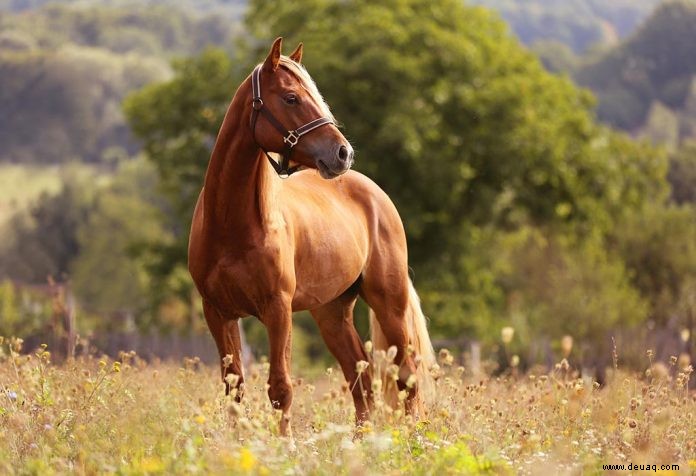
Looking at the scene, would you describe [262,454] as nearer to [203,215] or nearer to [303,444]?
[303,444]

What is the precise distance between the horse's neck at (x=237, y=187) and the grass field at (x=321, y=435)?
3.56ft

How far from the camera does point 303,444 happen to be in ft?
21.6

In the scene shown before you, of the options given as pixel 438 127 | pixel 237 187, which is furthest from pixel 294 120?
pixel 438 127

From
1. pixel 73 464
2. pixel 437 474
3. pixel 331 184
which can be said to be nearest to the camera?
pixel 437 474

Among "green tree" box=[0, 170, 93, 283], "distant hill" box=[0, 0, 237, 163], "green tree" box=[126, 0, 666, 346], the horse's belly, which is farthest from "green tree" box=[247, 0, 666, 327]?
"distant hill" box=[0, 0, 237, 163]

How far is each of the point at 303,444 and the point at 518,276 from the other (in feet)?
128

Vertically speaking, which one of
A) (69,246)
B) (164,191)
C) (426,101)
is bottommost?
(69,246)

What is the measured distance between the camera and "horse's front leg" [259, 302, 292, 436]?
7.50 meters

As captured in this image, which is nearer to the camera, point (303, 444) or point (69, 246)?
point (303, 444)

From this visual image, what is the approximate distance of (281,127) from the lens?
7.42m

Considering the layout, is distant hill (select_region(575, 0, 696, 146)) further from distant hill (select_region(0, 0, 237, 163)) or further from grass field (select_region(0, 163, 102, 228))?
grass field (select_region(0, 163, 102, 228))

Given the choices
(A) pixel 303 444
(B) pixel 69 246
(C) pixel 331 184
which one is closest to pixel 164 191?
(C) pixel 331 184

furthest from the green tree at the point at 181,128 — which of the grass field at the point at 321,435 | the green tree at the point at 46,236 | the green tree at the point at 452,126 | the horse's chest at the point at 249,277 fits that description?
the green tree at the point at 46,236

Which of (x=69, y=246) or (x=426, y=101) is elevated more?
(x=426, y=101)
